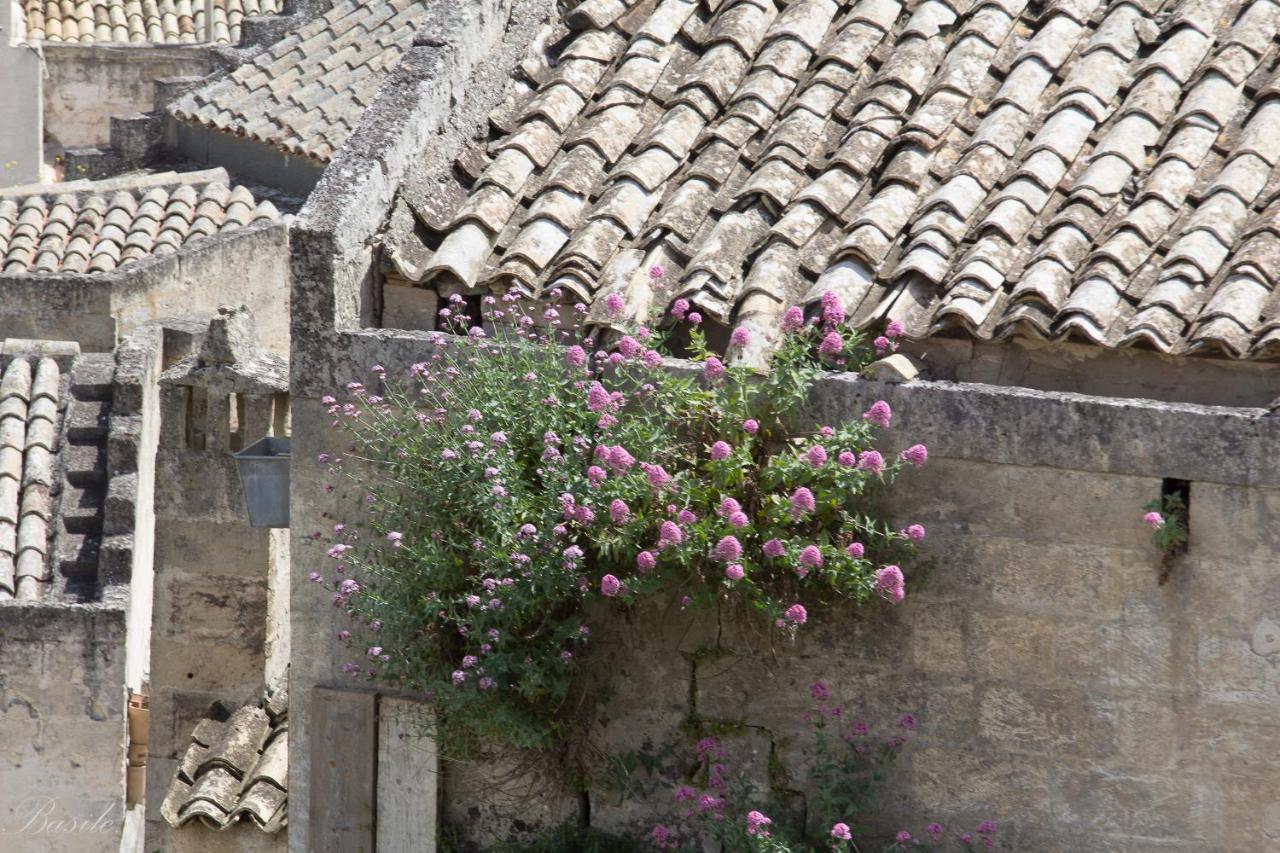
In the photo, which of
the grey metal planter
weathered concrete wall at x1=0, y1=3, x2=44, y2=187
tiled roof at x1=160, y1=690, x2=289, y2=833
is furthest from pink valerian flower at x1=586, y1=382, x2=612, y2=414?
weathered concrete wall at x1=0, y1=3, x2=44, y2=187

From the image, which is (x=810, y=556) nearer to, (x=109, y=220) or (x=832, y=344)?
(x=832, y=344)

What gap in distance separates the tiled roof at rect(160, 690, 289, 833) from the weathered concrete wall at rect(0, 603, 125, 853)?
227 centimetres

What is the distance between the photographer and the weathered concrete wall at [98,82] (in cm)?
2578

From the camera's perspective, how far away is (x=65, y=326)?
13.3m

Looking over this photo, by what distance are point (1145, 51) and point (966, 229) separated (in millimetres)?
1175

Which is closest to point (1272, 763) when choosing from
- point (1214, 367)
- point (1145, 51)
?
point (1214, 367)

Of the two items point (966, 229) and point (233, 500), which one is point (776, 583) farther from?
point (233, 500)

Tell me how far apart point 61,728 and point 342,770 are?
4.50 meters

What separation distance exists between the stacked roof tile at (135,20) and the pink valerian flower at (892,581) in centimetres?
2232

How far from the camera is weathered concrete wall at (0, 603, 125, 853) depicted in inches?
376

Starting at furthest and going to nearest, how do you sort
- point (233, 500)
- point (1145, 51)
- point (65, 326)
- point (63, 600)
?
point (65, 326) < point (63, 600) < point (233, 500) < point (1145, 51)

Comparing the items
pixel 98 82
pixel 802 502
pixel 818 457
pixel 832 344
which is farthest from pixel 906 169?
pixel 98 82

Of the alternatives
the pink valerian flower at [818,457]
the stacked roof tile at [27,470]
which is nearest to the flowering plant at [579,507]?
the pink valerian flower at [818,457]

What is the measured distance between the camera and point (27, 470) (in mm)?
10508
